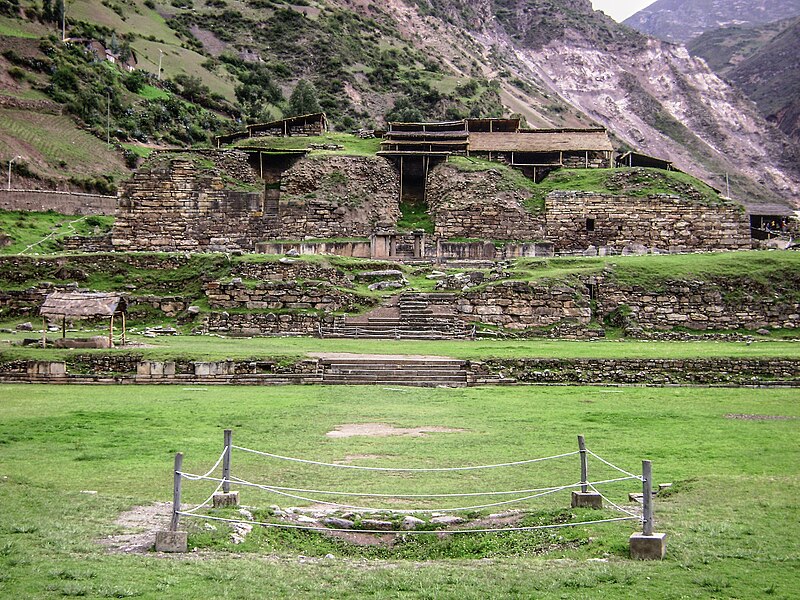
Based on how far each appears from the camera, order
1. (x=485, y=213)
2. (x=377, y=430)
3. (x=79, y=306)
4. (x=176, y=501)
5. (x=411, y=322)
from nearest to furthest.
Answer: (x=176, y=501) < (x=377, y=430) < (x=79, y=306) < (x=411, y=322) < (x=485, y=213)

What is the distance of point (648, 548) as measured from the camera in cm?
934

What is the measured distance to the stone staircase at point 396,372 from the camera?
23.8 metres

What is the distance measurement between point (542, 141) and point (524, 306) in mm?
20894

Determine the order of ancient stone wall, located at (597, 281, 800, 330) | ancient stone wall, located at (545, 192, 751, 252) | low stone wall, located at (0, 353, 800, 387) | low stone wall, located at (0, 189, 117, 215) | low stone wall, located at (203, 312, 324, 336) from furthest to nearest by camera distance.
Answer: low stone wall, located at (0, 189, 117, 215) → ancient stone wall, located at (545, 192, 751, 252) → ancient stone wall, located at (597, 281, 800, 330) → low stone wall, located at (203, 312, 324, 336) → low stone wall, located at (0, 353, 800, 387)

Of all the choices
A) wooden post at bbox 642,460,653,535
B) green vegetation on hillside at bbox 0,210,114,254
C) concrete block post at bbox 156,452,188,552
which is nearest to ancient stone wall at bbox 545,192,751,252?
green vegetation on hillside at bbox 0,210,114,254

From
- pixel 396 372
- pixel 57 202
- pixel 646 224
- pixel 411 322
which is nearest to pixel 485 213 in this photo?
pixel 646 224

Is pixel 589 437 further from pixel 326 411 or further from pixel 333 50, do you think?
pixel 333 50

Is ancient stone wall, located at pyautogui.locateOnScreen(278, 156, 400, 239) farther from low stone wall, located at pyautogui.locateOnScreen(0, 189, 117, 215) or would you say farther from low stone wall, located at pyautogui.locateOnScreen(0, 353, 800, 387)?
low stone wall, located at pyautogui.locateOnScreen(0, 353, 800, 387)

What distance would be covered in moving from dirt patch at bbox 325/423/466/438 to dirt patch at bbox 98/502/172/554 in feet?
18.0

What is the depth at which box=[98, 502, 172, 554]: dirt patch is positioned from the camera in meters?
9.55

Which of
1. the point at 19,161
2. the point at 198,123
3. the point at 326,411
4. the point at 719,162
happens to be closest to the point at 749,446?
the point at 326,411

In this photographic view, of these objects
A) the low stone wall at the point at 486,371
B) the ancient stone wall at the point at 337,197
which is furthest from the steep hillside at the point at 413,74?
the low stone wall at the point at 486,371

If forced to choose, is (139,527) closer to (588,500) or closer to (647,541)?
(588,500)

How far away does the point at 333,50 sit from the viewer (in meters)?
117
